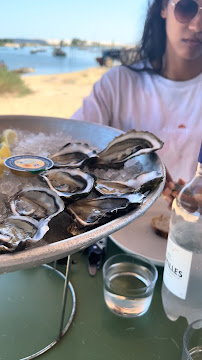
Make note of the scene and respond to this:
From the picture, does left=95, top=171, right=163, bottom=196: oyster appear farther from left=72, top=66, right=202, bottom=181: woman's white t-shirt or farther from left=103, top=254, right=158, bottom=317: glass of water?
left=72, top=66, right=202, bottom=181: woman's white t-shirt

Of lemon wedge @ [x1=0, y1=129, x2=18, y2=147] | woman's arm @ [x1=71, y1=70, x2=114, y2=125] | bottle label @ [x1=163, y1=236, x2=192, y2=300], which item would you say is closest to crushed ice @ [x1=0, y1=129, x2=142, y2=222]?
lemon wedge @ [x1=0, y1=129, x2=18, y2=147]

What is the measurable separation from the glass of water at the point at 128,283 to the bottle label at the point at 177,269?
0.18 ft

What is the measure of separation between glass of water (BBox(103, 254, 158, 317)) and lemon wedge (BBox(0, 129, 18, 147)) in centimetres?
35

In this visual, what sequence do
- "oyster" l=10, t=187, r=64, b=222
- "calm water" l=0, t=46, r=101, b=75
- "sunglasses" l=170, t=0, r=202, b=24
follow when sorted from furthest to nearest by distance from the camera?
"calm water" l=0, t=46, r=101, b=75 → "sunglasses" l=170, t=0, r=202, b=24 → "oyster" l=10, t=187, r=64, b=222

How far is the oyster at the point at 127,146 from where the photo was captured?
2.20 ft

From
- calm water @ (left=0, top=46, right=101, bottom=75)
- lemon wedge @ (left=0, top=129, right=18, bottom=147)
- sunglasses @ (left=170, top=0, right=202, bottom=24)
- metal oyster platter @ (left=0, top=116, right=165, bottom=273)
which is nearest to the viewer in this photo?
metal oyster platter @ (left=0, top=116, right=165, bottom=273)

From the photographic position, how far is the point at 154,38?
1.22m

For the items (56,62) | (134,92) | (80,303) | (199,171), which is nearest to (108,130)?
(199,171)

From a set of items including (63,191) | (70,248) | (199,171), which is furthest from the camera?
(199,171)

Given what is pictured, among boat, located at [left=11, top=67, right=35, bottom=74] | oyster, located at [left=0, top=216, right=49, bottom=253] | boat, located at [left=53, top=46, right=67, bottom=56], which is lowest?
boat, located at [left=11, top=67, right=35, bottom=74]

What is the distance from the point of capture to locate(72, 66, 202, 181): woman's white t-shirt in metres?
1.25

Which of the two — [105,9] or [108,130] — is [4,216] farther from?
[105,9]

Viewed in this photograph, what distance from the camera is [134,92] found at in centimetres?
130

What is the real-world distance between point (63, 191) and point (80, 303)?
314 millimetres
